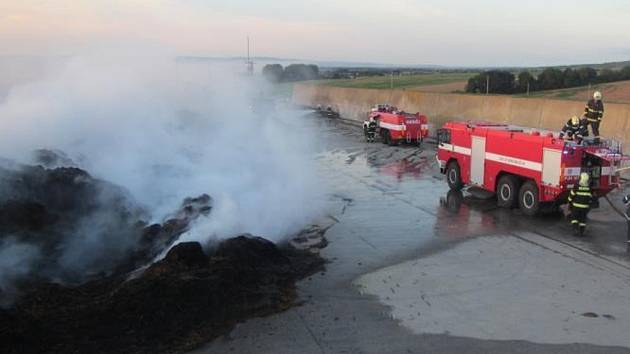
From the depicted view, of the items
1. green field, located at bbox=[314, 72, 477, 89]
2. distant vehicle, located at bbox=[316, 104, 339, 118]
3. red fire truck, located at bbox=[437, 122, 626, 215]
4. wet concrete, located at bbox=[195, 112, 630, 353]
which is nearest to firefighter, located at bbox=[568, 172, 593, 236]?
wet concrete, located at bbox=[195, 112, 630, 353]

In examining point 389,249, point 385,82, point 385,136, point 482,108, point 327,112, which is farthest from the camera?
point 385,82

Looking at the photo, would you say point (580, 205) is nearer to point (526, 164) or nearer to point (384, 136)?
point (526, 164)

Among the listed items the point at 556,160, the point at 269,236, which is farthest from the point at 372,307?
the point at 556,160

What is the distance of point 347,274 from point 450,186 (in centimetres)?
854

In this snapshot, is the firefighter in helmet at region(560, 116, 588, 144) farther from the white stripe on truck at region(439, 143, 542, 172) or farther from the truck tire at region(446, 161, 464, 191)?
the truck tire at region(446, 161, 464, 191)

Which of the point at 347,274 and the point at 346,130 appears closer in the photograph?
the point at 347,274

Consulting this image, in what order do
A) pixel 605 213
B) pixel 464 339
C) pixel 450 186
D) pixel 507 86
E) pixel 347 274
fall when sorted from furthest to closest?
pixel 507 86, pixel 450 186, pixel 605 213, pixel 347 274, pixel 464 339

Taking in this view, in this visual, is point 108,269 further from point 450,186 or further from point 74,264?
point 450,186

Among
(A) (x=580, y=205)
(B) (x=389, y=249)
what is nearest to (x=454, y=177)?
(A) (x=580, y=205)

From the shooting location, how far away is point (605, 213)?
14461 mm

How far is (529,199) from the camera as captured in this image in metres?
14.3

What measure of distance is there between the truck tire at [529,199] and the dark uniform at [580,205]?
161cm

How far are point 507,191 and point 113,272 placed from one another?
9.57m

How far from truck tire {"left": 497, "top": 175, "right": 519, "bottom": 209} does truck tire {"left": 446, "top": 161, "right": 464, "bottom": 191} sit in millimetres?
1854
